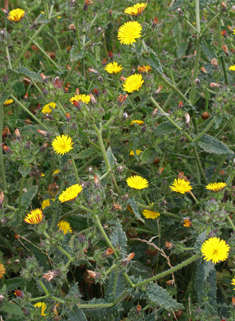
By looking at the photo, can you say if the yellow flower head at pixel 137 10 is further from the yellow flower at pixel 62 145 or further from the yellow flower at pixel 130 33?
the yellow flower at pixel 62 145

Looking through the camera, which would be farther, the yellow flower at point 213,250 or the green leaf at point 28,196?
the green leaf at point 28,196

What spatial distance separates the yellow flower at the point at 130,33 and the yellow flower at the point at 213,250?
165cm

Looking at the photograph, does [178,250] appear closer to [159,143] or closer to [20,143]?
[159,143]

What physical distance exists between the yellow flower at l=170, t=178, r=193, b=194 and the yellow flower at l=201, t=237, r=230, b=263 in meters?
0.73

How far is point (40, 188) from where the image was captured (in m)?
3.08

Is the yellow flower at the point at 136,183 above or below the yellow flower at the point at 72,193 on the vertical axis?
below

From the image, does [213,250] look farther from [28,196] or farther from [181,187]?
[28,196]

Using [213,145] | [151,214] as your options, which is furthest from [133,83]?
[151,214]

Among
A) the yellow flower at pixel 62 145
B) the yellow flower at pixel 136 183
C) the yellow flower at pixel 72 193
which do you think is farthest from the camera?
the yellow flower at pixel 136 183

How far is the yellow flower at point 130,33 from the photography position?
8.68ft

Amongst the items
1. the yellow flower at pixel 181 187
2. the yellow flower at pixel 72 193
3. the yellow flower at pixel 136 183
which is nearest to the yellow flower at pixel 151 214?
the yellow flower at pixel 181 187

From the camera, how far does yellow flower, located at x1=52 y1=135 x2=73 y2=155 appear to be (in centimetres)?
224

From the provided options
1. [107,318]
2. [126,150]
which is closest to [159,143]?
[126,150]

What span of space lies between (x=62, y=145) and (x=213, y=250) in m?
1.17
